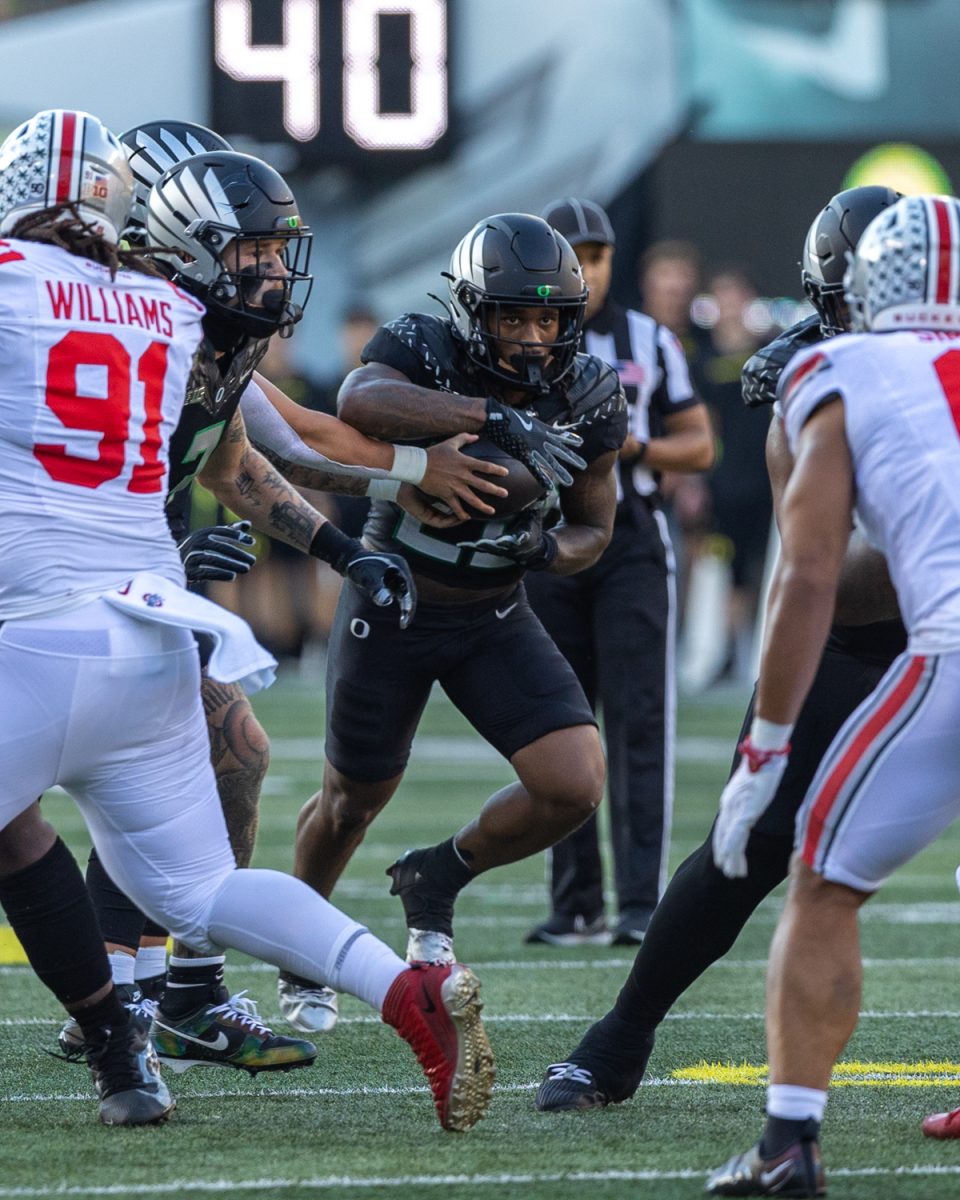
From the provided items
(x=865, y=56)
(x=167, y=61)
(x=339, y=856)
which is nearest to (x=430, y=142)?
(x=167, y=61)

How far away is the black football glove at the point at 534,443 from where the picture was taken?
4754mm

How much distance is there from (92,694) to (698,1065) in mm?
1682

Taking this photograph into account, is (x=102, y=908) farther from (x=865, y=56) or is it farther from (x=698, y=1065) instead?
(x=865, y=56)

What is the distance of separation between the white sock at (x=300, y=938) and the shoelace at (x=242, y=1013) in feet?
2.59

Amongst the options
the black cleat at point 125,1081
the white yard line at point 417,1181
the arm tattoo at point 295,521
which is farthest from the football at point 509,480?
the white yard line at point 417,1181

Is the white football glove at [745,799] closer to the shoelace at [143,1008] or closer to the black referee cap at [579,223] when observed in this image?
the shoelace at [143,1008]

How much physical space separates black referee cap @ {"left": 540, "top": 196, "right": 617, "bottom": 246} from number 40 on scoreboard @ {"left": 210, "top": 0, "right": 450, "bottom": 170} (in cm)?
892

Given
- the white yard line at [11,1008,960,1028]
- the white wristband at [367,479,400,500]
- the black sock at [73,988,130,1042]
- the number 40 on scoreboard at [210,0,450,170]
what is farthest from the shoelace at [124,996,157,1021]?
the number 40 on scoreboard at [210,0,450,170]

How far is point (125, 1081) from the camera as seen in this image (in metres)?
3.94

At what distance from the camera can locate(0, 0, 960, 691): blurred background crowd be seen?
15.2 metres

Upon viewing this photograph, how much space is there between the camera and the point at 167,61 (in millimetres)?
16844

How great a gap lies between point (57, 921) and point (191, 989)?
76cm

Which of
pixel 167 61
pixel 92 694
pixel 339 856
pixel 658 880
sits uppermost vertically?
pixel 167 61

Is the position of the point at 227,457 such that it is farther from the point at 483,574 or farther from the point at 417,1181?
the point at 417,1181
